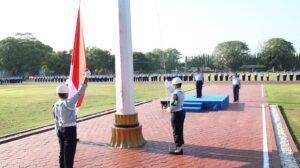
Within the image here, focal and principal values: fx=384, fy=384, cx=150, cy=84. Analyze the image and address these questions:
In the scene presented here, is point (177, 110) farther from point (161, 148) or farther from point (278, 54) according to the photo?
point (278, 54)

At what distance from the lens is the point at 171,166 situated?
7160 millimetres

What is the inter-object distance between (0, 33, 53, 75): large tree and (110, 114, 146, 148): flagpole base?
266 ft

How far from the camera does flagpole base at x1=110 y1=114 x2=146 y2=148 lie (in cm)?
880

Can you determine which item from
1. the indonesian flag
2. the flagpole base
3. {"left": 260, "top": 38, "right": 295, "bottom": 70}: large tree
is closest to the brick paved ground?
the flagpole base

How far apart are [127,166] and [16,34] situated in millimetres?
91648

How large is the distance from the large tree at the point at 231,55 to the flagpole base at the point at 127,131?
108 meters

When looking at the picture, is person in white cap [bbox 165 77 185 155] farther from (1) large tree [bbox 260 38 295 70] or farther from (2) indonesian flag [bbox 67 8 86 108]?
(1) large tree [bbox 260 38 295 70]

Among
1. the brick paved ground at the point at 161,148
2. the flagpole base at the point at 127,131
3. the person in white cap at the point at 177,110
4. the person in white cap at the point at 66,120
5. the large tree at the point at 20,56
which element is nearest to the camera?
the person in white cap at the point at 66,120

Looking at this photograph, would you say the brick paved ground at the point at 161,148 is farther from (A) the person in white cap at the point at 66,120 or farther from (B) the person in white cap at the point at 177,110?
(A) the person in white cap at the point at 66,120

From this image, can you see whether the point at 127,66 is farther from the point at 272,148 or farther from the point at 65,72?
the point at 65,72

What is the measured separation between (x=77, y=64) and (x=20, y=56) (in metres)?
82.9

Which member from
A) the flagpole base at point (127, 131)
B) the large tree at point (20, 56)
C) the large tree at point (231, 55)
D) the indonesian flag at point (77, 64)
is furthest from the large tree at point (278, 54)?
the indonesian flag at point (77, 64)

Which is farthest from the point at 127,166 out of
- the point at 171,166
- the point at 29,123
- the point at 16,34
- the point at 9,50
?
the point at 16,34

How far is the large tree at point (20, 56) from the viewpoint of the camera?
3351 inches
